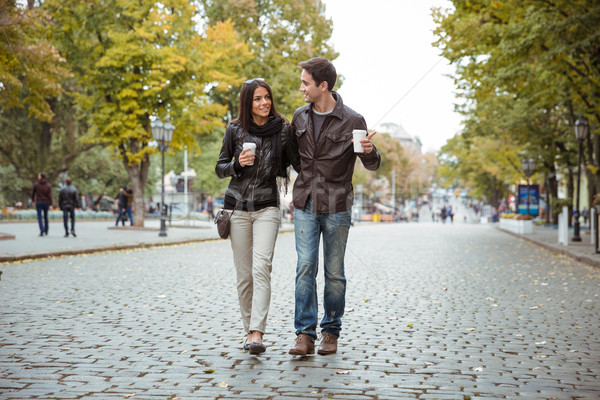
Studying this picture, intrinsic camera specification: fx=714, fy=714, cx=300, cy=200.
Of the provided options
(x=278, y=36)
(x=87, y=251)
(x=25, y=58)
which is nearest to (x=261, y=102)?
(x=87, y=251)

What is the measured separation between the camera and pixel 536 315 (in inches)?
288

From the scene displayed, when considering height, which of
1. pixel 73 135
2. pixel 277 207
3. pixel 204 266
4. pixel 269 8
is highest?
pixel 269 8

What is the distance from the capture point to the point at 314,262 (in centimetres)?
512

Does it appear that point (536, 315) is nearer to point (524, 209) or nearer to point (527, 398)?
point (527, 398)

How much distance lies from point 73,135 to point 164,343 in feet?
120

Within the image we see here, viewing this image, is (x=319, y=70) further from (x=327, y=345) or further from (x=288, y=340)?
(x=288, y=340)

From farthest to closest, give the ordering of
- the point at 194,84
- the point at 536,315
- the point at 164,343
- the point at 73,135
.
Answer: the point at 73,135, the point at 194,84, the point at 536,315, the point at 164,343

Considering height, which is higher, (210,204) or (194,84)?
(194,84)

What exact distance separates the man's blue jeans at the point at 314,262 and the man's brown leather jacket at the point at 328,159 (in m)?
0.09

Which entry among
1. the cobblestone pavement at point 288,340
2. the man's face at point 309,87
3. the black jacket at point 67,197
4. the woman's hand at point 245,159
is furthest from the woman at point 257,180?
the black jacket at point 67,197

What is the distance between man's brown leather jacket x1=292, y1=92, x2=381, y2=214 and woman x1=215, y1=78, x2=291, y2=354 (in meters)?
0.19

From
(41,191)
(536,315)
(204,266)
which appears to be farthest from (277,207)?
(41,191)

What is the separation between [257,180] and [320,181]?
0.45 m

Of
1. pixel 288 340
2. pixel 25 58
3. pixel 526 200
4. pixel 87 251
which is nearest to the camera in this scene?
pixel 288 340
